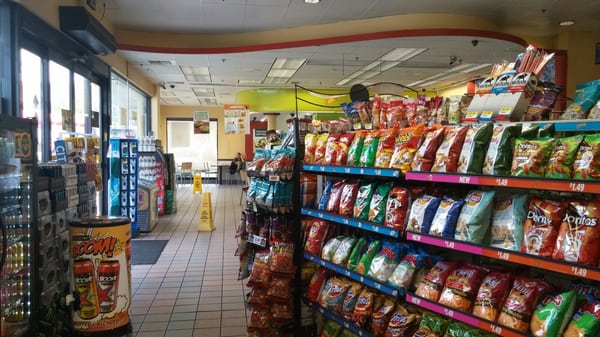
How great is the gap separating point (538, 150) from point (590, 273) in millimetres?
559

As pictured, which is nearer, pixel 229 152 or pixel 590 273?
pixel 590 273

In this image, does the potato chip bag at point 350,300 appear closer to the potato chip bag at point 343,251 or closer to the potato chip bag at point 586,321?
the potato chip bag at point 343,251

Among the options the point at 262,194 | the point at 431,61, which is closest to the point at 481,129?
the point at 262,194

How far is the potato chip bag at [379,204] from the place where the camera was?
2733mm

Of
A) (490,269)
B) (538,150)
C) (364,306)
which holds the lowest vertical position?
(364,306)

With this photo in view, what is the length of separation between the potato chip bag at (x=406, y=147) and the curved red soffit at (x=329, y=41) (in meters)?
5.00

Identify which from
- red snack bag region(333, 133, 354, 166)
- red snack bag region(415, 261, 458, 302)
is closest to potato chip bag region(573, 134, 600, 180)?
red snack bag region(415, 261, 458, 302)

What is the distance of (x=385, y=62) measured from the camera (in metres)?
9.52

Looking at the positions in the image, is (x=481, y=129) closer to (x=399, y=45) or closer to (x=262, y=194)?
(x=262, y=194)

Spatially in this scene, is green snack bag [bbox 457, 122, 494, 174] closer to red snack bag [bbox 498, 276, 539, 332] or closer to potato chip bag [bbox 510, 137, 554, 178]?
potato chip bag [bbox 510, 137, 554, 178]

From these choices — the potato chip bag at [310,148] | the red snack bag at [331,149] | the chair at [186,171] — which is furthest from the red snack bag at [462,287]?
the chair at [186,171]

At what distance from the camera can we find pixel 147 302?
4.39 meters

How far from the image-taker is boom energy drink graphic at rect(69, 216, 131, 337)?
10.5ft

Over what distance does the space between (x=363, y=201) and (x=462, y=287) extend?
0.87 m
